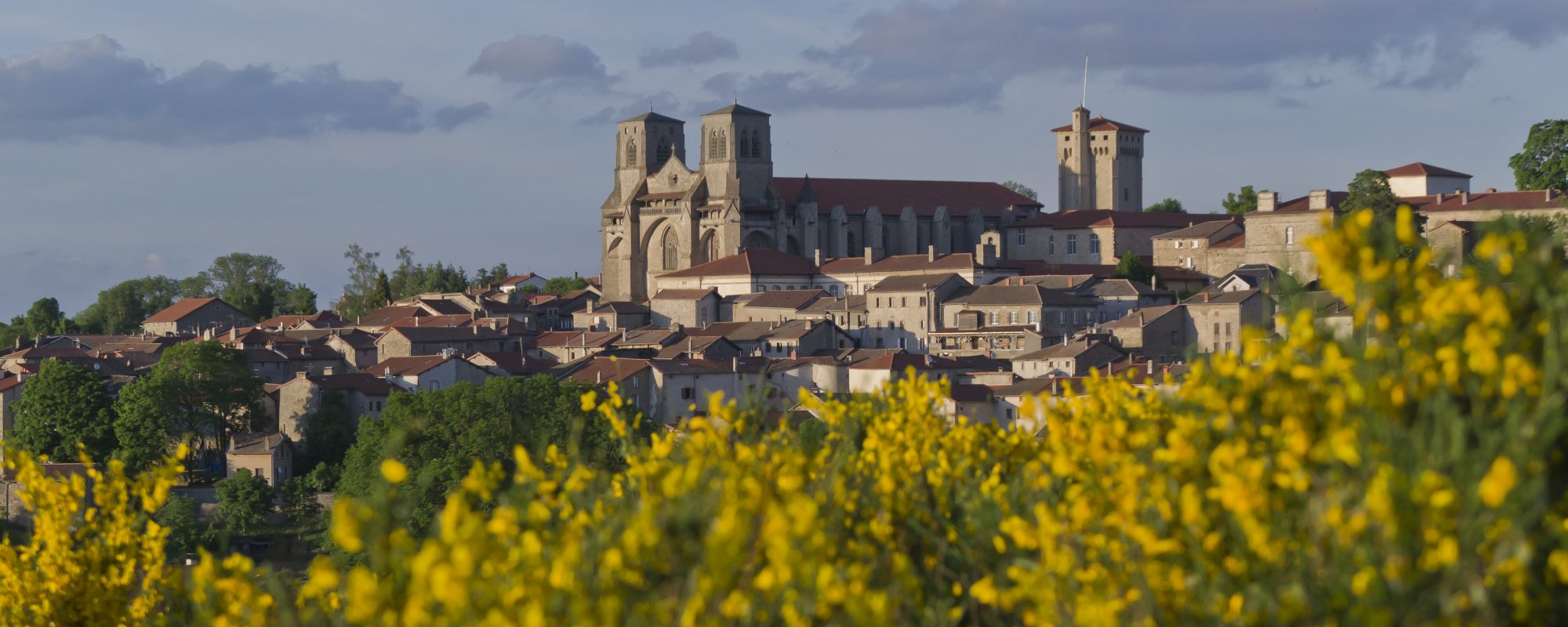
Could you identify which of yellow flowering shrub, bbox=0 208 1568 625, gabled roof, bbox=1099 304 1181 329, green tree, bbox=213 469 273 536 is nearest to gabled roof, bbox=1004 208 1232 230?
gabled roof, bbox=1099 304 1181 329

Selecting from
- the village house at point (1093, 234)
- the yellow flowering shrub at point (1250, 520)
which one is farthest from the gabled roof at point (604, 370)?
the yellow flowering shrub at point (1250, 520)

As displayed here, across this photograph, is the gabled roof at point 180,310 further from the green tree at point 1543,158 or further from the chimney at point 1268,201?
the green tree at point 1543,158

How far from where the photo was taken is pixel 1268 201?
3236 inches

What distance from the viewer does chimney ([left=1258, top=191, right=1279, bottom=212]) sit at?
8219 cm

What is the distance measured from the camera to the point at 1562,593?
709 centimetres

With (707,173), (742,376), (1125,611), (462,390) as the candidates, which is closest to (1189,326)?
(742,376)

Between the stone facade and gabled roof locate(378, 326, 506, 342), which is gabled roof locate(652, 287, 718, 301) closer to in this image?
the stone facade

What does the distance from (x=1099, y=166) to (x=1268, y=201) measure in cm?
3633

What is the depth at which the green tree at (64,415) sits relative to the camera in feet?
189

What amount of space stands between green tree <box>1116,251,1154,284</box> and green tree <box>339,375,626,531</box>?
3601 centimetres

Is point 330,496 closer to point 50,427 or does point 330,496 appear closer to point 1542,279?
point 50,427

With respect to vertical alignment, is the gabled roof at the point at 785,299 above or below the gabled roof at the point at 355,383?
above

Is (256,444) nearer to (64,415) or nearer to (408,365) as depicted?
(64,415)

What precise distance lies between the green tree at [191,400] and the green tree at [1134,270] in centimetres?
3911
